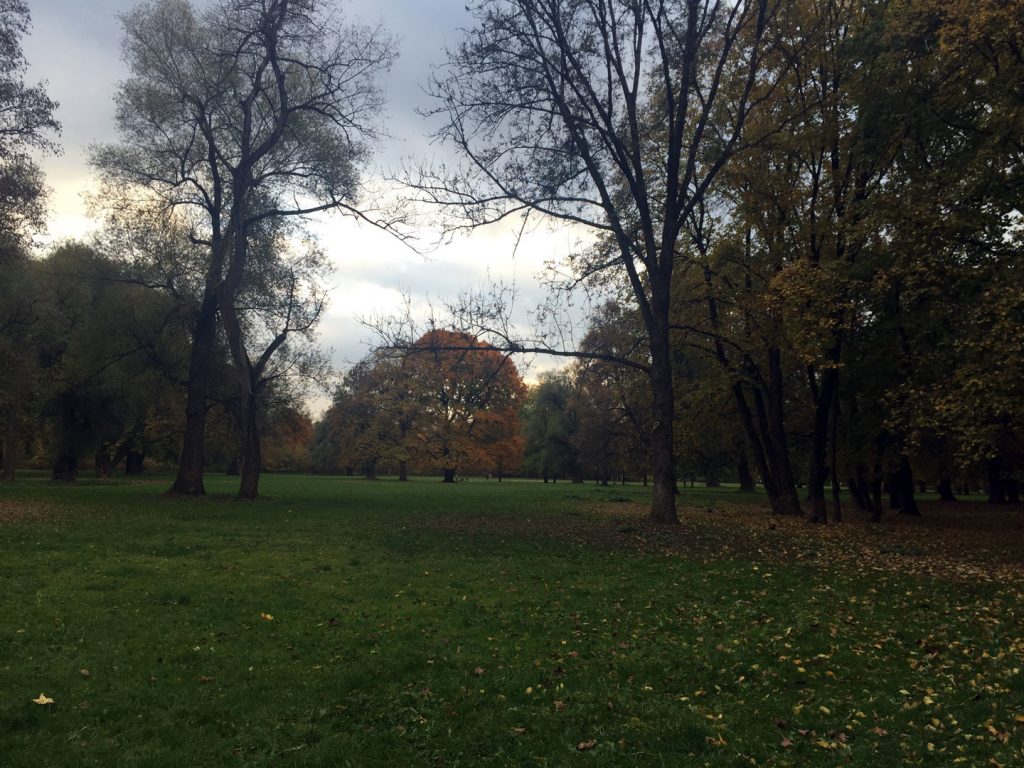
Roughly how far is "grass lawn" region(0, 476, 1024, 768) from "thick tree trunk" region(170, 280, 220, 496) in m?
12.3

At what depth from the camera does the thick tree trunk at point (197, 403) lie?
26.3 metres

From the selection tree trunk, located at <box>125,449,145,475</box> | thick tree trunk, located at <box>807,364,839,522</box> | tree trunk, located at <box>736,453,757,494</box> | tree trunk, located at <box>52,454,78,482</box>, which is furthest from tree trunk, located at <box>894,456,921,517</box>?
tree trunk, located at <box>125,449,145,475</box>

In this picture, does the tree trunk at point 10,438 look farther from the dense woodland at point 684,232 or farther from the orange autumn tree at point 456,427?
the orange autumn tree at point 456,427

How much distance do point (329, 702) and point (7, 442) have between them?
127ft

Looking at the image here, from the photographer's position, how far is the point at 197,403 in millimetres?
26188

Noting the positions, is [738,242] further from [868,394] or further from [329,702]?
[329,702]

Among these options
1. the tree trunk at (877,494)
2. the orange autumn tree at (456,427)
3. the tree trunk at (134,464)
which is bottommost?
the tree trunk at (134,464)

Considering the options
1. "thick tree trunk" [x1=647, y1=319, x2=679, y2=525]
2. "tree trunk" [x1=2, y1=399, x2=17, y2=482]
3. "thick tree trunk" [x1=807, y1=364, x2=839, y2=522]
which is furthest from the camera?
"tree trunk" [x1=2, y1=399, x2=17, y2=482]

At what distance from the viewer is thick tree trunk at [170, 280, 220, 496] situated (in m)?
26.3

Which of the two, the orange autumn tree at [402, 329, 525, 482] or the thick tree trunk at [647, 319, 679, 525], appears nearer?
the thick tree trunk at [647, 319, 679, 525]

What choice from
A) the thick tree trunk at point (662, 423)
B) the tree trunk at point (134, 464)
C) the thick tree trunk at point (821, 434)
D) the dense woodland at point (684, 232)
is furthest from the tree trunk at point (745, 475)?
the tree trunk at point (134, 464)

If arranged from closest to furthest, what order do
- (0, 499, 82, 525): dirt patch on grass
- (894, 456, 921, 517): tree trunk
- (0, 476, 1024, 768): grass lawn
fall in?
(0, 476, 1024, 768): grass lawn < (0, 499, 82, 525): dirt patch on grass < (894, 456, 921, 517): tree trunk

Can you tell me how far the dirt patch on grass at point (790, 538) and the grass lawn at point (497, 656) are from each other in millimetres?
332

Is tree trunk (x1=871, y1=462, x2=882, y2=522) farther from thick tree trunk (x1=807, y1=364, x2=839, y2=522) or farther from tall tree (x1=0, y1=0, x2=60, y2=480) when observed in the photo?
tall tree (x1=0, y1=0, x2=60, y2=480)
